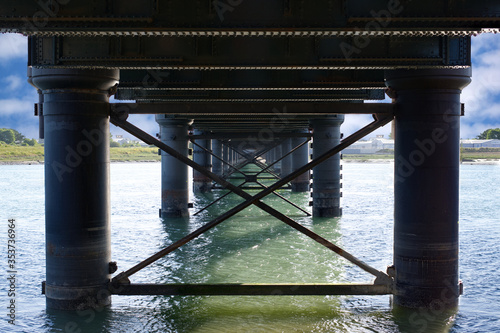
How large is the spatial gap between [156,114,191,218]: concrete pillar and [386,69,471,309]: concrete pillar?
19.2 meters

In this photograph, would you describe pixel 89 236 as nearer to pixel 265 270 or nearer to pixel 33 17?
pixel 33 17

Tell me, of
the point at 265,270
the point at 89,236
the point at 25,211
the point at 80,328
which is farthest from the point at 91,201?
the point at 25,211

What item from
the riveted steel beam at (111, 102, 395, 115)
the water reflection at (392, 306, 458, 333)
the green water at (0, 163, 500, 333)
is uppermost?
the riveted steel beam at (111, 102, 395, 115)

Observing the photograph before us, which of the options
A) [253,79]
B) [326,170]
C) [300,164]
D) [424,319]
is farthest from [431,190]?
[300,164]

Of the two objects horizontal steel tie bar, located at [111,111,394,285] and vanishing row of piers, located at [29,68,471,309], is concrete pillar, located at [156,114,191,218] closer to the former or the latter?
horizontal steel tie bar, located at [111,111,394,285]

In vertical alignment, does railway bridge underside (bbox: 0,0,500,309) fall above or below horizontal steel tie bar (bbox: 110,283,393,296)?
above

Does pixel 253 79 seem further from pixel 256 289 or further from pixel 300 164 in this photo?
pixel 300 164

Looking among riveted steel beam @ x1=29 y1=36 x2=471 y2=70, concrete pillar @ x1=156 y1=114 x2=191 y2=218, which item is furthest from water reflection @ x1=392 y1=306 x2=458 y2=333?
concrete pillar @ x1=156 y1=114 x2=191 y2=218

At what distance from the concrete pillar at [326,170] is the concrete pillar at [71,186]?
707 inches

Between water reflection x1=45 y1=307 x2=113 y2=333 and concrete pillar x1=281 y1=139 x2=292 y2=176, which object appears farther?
concrete pillar x1=281 y1=139 x2=292 y2=176

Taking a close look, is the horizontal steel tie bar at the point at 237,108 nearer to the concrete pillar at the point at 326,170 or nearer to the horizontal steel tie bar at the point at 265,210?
the horizontal steel tie bar at the point at 265,210

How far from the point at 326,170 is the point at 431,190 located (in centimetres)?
1716

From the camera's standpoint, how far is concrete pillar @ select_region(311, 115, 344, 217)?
94.9ft

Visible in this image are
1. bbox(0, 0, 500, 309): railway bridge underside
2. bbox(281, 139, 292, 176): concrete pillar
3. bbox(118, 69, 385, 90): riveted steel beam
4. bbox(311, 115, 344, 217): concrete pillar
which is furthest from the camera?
bbox(281, 139, 292, 176): concrete pillar
